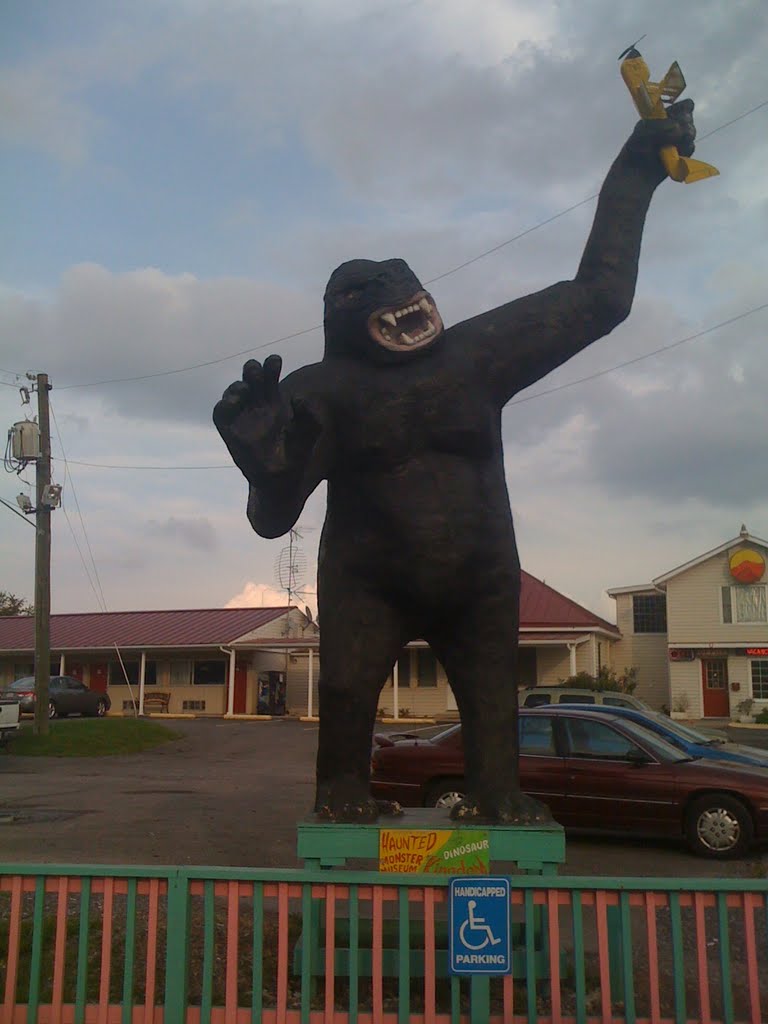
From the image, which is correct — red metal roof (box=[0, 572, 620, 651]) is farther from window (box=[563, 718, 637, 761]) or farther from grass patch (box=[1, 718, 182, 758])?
window (box=[563, 718, 637, 761])

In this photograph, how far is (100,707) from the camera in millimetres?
25062

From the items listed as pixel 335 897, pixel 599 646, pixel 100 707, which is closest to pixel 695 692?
pixel 599 646

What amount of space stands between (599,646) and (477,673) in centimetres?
2400

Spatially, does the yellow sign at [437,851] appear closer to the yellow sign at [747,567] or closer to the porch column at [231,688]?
the porch column at [231,688]

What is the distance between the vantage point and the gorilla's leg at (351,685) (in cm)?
386

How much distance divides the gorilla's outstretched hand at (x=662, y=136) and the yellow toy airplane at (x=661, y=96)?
0.09ft

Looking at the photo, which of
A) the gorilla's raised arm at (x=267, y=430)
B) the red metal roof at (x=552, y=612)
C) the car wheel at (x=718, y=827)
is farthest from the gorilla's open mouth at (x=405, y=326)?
the red metal roof at (x=552, y=612)

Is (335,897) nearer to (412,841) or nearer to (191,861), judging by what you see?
(412,841)

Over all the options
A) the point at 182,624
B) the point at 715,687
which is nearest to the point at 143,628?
the point at 182,624

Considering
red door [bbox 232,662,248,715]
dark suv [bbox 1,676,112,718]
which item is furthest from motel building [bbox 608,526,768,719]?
dark suv [bbox 1,676,112,718]

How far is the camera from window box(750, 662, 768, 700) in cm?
2498

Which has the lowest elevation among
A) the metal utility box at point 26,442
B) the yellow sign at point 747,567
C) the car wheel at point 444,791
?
the car wheel at point 444,791

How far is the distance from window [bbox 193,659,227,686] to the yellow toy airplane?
26065 mm

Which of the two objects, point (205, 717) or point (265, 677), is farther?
point (265, 677)
